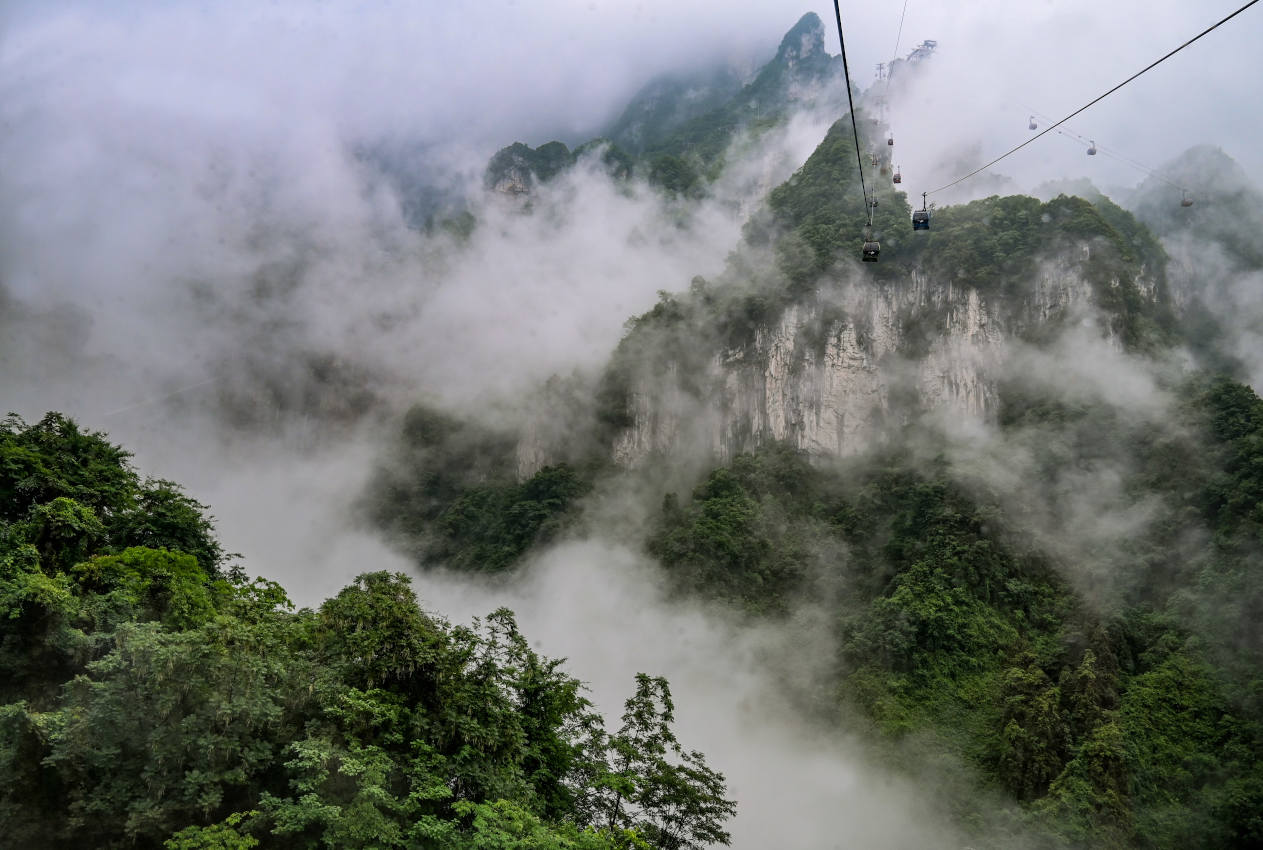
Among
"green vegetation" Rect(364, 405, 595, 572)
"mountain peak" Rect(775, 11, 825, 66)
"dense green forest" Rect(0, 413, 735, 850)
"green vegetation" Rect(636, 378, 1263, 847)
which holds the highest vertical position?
"mountain peak" Rect(775, 11, 825, 66)

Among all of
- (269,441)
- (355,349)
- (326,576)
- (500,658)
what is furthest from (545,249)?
(500,658)

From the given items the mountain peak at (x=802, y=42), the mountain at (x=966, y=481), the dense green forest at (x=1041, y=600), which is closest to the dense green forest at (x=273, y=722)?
the mountain at (x=966, y=481)

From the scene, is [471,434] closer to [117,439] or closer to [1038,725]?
[117,439]

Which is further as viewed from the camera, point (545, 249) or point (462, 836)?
point (545, 249)

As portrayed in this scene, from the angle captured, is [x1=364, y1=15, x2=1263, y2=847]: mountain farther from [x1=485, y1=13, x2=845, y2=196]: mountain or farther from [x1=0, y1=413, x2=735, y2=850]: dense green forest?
[x1=485, y1=13, x2=845, y2=196]: mountain

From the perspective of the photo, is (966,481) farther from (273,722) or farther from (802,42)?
(802,42)

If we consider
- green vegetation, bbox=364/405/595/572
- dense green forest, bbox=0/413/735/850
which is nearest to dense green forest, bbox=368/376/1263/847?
green vegetation, bbox=364/405/595/572
